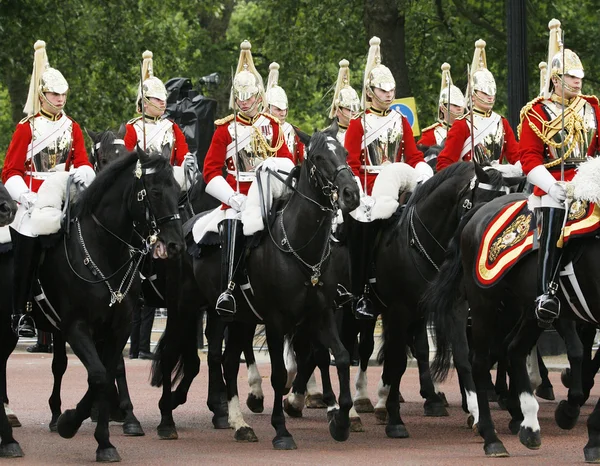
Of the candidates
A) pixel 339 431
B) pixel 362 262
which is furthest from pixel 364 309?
pixel 339 431

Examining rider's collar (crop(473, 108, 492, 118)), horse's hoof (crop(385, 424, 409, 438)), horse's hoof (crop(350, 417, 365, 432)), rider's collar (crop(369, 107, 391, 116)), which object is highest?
rider's collar (crop(473, 108, 492, 118))

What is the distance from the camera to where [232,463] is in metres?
10.2

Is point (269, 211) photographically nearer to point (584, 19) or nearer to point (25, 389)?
point (25, 389)

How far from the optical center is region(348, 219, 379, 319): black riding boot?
13.0 meters

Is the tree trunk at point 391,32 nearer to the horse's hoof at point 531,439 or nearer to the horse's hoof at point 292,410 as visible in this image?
the horse's hoof at point 292,410

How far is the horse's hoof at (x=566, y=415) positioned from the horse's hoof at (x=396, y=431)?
1.24 m

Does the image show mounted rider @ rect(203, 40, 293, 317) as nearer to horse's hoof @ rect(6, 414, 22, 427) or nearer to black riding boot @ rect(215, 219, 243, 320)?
black riding boot @ rect(215, 219, 243, 320)

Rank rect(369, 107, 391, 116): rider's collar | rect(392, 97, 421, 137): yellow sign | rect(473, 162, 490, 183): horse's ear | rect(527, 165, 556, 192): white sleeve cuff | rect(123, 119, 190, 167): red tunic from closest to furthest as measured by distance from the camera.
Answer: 1. rect(527, 165, 556, 192): white sleeve cuff
2. rect(473, 162, 490, 183): horse's ear
3. rect(369, 107, 391, 116): rider's collar
4. rect(123, 119, 190, 167): red tunic
5. rect(392, 97, 421, 137): yellow sign

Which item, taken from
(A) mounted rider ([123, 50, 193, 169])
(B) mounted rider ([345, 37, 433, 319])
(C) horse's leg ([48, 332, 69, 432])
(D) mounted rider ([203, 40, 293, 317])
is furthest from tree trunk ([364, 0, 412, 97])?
(C) horse's leg ([48, 332, 69, 432])

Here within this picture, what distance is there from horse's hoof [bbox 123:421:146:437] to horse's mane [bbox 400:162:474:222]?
302 cm

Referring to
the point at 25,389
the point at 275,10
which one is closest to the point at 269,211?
the point at 25,389

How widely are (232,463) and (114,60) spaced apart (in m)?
23.6

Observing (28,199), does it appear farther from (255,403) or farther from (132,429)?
(255,403)

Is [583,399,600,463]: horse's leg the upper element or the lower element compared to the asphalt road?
upper
